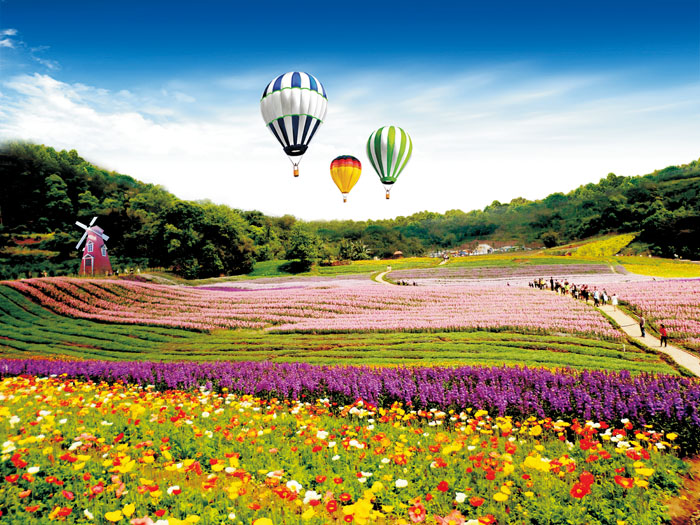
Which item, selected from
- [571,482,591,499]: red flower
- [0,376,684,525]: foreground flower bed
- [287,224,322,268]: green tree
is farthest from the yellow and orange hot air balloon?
[571,482,591,499]: red flower

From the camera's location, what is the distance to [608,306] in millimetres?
24125

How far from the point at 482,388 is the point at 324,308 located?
17.0m

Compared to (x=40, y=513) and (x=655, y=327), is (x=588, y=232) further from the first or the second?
(x=40, y=513)

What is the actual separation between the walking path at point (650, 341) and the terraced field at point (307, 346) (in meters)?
0.81

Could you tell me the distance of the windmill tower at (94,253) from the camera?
33.6 m

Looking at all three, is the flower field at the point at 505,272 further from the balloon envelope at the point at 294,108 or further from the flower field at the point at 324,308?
the balloon envelope at the point at 294,108

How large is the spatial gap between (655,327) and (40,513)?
74.4 feet

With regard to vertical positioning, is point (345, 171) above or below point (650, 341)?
above

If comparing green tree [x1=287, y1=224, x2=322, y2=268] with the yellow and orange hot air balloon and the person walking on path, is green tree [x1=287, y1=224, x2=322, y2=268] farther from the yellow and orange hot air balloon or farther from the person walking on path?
the person walking on path

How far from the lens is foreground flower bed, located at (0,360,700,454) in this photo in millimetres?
8250

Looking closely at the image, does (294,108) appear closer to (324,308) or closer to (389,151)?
(389,151)

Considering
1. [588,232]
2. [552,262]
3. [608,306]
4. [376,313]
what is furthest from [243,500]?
[588,232]

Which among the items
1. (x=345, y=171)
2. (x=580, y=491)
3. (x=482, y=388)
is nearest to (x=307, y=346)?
(x=482, y=388)

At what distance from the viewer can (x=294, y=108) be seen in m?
24.2
